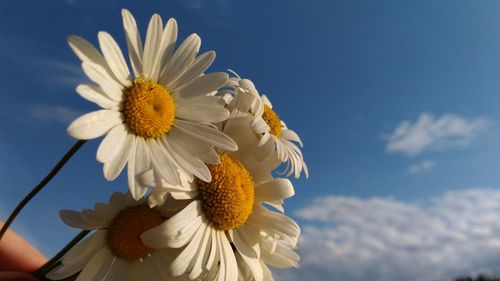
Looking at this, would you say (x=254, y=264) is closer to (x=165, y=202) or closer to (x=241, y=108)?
(x=165, y=202)

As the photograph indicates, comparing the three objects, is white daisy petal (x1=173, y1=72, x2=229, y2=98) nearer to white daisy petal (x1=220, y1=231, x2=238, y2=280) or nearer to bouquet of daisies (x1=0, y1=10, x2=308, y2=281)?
bouquet of daisies (x1=0, y1=10, x2=308, y2=281)

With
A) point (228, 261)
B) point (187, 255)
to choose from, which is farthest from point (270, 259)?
point (187, 255)

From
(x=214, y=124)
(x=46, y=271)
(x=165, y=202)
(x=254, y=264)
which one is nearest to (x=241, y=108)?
(x=214, y=124)

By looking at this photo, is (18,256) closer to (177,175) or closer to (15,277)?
(15,277)

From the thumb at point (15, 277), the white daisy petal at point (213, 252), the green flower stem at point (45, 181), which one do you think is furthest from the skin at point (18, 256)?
the white daisy petal at point (213, 252)

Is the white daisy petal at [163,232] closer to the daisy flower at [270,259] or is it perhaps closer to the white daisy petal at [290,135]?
the daisy flower at [270,259]

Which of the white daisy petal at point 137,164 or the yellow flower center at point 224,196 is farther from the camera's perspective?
the yellow flower center at point 224,196
